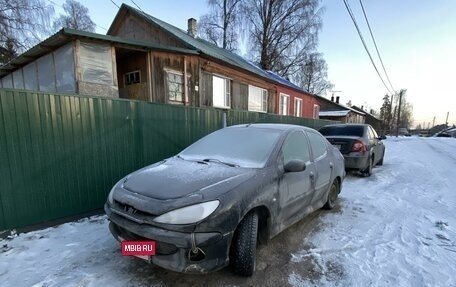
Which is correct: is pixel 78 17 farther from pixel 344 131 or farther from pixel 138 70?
pixel 344 131

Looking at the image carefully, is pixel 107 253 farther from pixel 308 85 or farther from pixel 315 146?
pixel 308 85

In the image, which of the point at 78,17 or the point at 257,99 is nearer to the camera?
the point at 257,99

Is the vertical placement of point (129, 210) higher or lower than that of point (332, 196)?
higher

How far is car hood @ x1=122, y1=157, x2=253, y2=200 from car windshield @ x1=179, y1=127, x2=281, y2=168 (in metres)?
0.22

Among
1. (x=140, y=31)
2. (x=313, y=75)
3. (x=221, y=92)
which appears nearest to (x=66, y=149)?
(x=221, y=92)

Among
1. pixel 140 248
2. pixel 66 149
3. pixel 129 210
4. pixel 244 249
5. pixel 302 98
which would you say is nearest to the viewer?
pixel 140 248

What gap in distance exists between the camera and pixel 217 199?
2281mm

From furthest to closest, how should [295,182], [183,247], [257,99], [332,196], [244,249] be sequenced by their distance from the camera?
[257,99] → [332,196] → [295,182] → [244,249] → [183,247]

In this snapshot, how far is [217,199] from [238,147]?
4.01 ft

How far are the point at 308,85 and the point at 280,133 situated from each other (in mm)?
38478

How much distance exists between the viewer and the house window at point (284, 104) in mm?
17319

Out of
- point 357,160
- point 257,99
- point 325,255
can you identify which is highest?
point 257,99

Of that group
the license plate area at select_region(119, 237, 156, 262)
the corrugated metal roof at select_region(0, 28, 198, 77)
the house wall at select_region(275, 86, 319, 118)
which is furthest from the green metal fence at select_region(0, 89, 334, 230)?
the house wall at select_region(275, 86, 319, 118)

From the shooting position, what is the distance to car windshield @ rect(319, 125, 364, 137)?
744 cm
